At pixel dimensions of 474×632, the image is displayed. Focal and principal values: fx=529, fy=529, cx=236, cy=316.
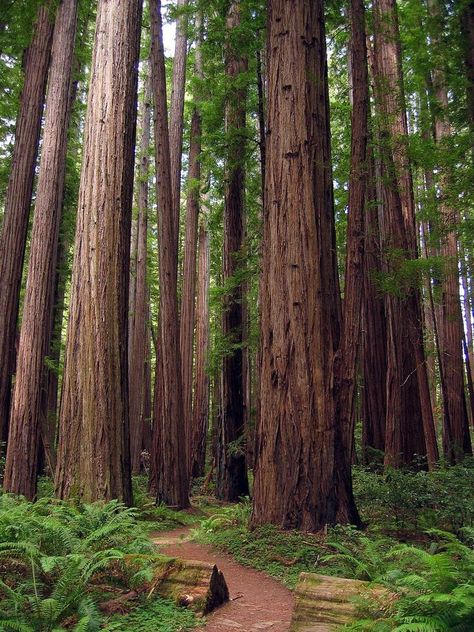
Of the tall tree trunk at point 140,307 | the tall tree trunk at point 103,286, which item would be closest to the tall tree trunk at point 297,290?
the tall tree trunk at point 103,286

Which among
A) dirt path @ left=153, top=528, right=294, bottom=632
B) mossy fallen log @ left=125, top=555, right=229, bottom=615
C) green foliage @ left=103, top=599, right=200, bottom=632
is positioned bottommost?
dirt path @ left=153, top=528, right=294, bottom=632

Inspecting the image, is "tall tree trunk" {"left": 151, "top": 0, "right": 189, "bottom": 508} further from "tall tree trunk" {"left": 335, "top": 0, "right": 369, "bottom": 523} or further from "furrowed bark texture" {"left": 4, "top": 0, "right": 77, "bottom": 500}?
"tall tree trunk" {"left": 335, "top": 0, "right": 369, "bottom": 523}

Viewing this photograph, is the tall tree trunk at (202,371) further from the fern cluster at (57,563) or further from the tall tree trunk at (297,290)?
the fern cluster at (57,563)

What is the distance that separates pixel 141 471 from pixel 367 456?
31.6ft

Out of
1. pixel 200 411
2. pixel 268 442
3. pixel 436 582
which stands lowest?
pixel 436 582

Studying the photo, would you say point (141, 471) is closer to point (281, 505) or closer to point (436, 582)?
point (281, 505)

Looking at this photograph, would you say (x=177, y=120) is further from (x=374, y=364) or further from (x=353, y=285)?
(x=353, y=285)

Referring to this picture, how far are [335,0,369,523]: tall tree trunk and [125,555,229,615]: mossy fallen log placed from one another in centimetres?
238

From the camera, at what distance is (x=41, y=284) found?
8.87 m

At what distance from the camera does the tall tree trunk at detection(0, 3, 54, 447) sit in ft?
35.0

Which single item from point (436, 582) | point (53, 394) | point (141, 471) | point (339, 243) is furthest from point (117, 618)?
point (141, 471)

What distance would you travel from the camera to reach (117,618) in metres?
3.41

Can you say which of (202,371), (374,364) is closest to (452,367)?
(374,364)

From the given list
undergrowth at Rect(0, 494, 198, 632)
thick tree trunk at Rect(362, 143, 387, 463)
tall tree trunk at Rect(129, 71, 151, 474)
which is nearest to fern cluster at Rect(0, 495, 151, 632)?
undergrowth at Rect(0, 494, 198, 632)
